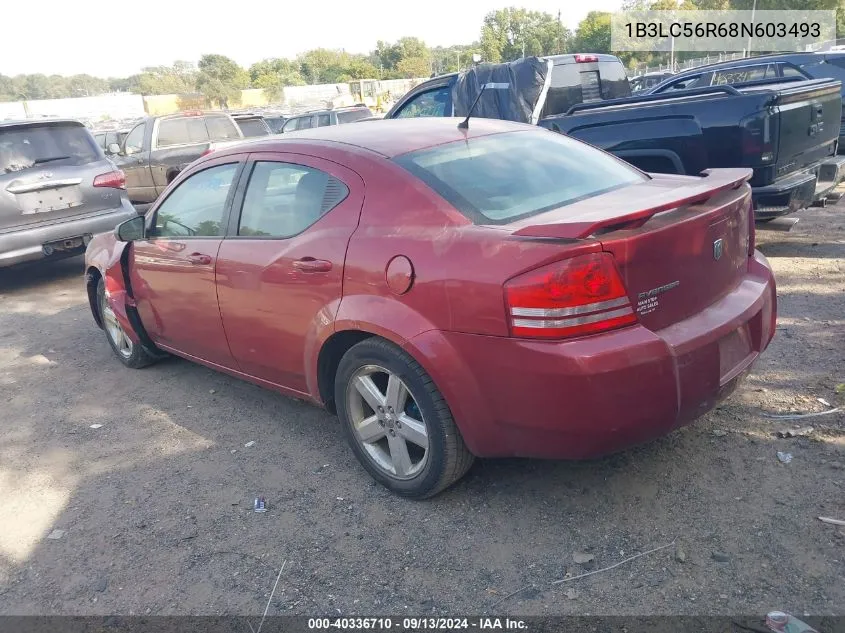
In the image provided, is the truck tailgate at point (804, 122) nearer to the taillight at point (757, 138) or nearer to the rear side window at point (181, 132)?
the taillight at point (757, 138)

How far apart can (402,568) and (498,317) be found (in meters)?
1.09

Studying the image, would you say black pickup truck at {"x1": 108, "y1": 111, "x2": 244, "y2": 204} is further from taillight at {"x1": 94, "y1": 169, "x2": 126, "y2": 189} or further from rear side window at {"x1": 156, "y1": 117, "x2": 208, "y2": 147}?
taillight at {"x1": 94, "y1": 169, "x2": 126, "y2": 189}

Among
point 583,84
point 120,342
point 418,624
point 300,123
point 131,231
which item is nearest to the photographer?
point 418,624

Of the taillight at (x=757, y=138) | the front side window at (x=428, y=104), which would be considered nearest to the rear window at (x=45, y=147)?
the front side window at (x=428, y=104)

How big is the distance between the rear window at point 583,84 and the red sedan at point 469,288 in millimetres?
5765

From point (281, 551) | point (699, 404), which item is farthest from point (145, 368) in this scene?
point (699, 404)

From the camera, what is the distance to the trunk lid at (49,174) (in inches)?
300

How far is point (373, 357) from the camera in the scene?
10.4ft

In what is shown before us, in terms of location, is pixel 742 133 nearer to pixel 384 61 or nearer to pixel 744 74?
pixel 744 74

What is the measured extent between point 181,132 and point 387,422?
1142 centimetres

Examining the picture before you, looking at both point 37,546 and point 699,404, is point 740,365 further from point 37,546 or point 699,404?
point 37,546

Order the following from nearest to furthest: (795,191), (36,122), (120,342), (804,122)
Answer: (120,342), (795,191), (804,122), (36,122)

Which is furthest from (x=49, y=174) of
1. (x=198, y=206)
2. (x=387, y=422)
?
(x=387, y=422)

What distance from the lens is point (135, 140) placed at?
44.7 ft
